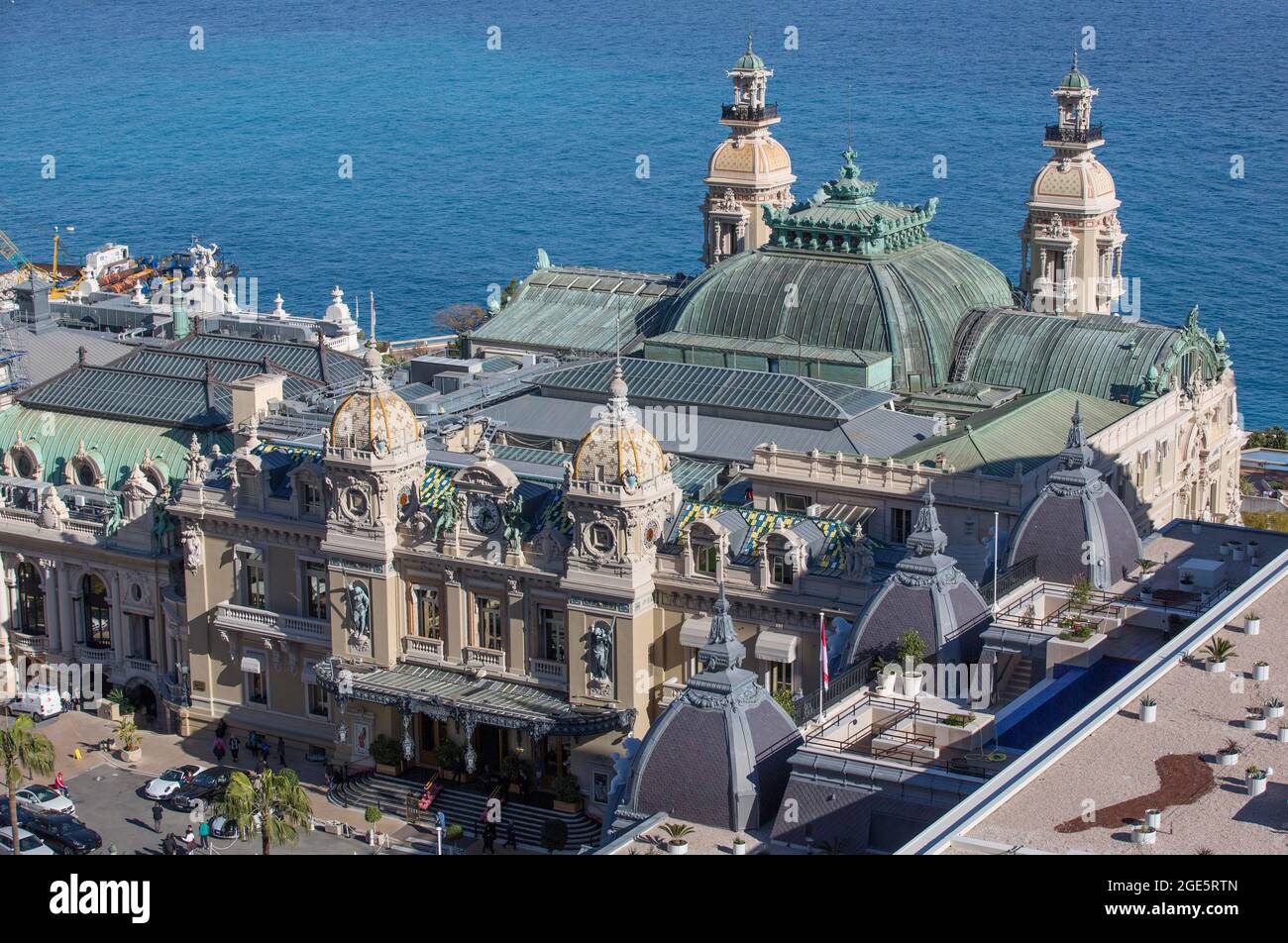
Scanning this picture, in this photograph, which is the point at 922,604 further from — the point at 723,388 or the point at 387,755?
the point at 723,388

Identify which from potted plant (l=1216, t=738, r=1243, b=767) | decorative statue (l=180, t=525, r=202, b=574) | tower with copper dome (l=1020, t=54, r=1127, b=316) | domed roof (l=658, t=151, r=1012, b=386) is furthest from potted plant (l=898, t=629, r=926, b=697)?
tower with copper dome (l=1020, t=54, r=1127, b=316)

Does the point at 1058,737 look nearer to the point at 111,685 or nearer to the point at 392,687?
the point at 392,687

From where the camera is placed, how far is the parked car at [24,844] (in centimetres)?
9512

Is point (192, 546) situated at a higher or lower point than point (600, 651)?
higher

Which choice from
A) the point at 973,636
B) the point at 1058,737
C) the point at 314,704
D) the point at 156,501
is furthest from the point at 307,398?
the point at 1058,737

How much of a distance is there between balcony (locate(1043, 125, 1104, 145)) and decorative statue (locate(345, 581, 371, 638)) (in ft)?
175

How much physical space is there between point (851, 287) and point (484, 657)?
31467mm

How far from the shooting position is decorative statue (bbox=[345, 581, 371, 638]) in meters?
105

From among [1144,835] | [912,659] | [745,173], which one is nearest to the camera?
[1144,835]

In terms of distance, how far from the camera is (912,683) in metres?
77.9

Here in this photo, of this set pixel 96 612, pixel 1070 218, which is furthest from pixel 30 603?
pixel 1070 218

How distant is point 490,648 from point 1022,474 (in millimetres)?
23061

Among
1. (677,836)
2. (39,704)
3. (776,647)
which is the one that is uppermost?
(677,836)
